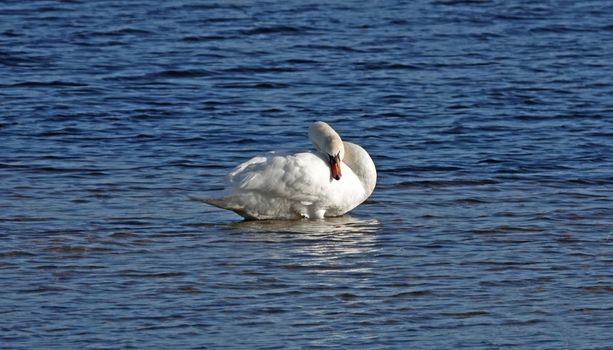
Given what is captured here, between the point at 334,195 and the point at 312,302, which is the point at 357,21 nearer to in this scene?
the point at 334,195

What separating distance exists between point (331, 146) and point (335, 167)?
5.9 inches

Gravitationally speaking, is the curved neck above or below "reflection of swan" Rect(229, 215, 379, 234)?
above

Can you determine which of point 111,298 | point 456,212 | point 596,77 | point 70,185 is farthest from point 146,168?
point 596,77

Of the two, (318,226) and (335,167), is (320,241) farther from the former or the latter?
(335,167)

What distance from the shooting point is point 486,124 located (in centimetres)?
1413

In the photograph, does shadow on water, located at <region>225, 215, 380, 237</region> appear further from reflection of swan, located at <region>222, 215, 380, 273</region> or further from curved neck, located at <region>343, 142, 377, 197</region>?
A: curved neck, located at <region>343, 142, 377, 197</region>

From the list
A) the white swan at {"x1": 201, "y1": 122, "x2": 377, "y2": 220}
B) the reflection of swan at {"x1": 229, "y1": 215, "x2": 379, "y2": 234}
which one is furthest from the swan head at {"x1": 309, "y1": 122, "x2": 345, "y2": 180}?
the reflection of swan at {"x1": 229, "y1": 215, "x2": 379, "y2": 234}

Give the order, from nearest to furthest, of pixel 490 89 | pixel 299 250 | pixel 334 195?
pixel 299 250, pixel 334 195, pixel 490 89

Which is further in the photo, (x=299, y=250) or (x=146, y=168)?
(x=146, y=168)

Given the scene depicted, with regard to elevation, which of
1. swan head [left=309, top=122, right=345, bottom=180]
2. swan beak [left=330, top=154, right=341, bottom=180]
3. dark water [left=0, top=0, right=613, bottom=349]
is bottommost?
dark water [left=0, top=0, right=613, bottom=349]

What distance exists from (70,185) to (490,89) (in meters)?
5.74

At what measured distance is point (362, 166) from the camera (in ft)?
34.8

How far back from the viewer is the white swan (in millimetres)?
10203

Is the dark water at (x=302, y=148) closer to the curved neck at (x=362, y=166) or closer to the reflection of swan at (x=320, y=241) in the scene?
the reflection of swan at (x=320, y=241)
